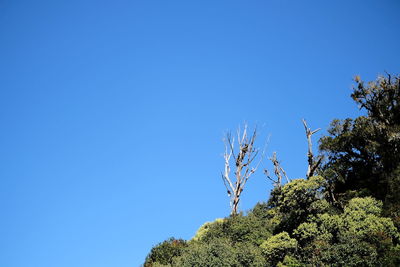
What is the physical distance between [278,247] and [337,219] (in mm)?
3967

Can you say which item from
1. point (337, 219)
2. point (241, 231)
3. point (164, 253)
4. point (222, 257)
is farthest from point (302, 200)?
→ point (164, 253)

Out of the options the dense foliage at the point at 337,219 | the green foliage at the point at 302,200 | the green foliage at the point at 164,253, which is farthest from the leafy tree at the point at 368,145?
the green foliage at the point at 164,253

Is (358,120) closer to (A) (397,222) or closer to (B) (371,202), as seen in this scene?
(B) (371,202)

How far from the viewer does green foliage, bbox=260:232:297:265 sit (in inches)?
845

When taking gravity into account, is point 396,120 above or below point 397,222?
above

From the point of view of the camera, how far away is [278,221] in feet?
83.0

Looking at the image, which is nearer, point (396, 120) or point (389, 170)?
point (389, 170)

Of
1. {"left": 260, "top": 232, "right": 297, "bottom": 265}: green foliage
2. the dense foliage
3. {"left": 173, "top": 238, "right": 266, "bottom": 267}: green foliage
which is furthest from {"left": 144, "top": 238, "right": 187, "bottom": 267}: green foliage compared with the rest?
{"left": 260, "top": 232, "right": 297, "bottom": 265}: green foliage

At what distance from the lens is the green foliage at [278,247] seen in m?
21.5

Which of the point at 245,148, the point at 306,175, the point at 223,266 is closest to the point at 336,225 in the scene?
the point at 223,266

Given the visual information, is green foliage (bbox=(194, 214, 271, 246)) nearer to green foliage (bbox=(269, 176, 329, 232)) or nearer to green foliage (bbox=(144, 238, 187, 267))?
green foliage (bbox=(144, 238, 187, 267))

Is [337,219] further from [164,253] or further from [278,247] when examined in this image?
[164,253]

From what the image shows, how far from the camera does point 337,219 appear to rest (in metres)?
21.6

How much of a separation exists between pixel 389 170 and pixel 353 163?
5717 millimetres
